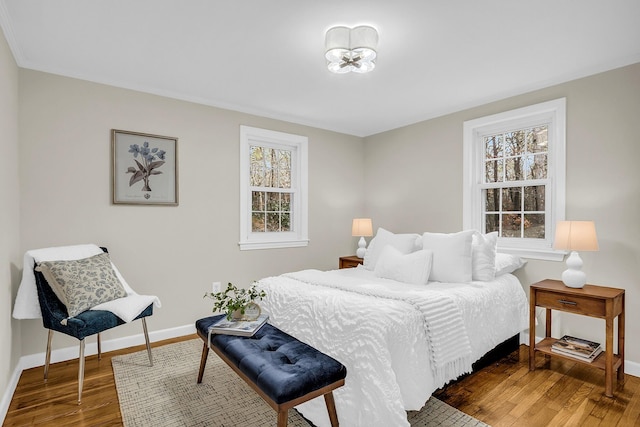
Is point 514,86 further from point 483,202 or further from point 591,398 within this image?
point 591,398

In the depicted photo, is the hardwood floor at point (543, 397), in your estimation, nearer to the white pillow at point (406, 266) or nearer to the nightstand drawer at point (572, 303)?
the nightstand drawer at point (572, 303)

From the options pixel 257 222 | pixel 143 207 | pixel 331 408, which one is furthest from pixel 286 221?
pixel 331 408

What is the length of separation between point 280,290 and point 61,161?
214 centimetres

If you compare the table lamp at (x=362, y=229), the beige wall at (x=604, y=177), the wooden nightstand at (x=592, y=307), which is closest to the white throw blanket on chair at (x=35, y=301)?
the table lamp at (x=362, y=229)

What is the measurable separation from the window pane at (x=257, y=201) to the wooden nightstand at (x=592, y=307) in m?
2.89

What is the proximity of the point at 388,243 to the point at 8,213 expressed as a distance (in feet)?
10.1

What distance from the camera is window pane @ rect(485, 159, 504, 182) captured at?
3668mm

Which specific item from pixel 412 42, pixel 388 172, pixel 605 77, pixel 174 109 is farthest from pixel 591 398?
pixel 174 109

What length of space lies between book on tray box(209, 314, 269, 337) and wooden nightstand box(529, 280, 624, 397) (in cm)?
219

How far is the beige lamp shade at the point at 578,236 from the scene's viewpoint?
8.49 feet

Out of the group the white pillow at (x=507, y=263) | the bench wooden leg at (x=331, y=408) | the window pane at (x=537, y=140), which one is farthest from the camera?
the window pane at (x=537, y=140)

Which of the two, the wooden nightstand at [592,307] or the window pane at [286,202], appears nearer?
the wooden nightstand at [592,307]

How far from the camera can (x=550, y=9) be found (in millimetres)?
2051

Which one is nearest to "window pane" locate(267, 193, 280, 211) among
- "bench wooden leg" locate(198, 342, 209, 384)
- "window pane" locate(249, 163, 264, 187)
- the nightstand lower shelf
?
"window pane" locate(249, 163, 264, 187)
